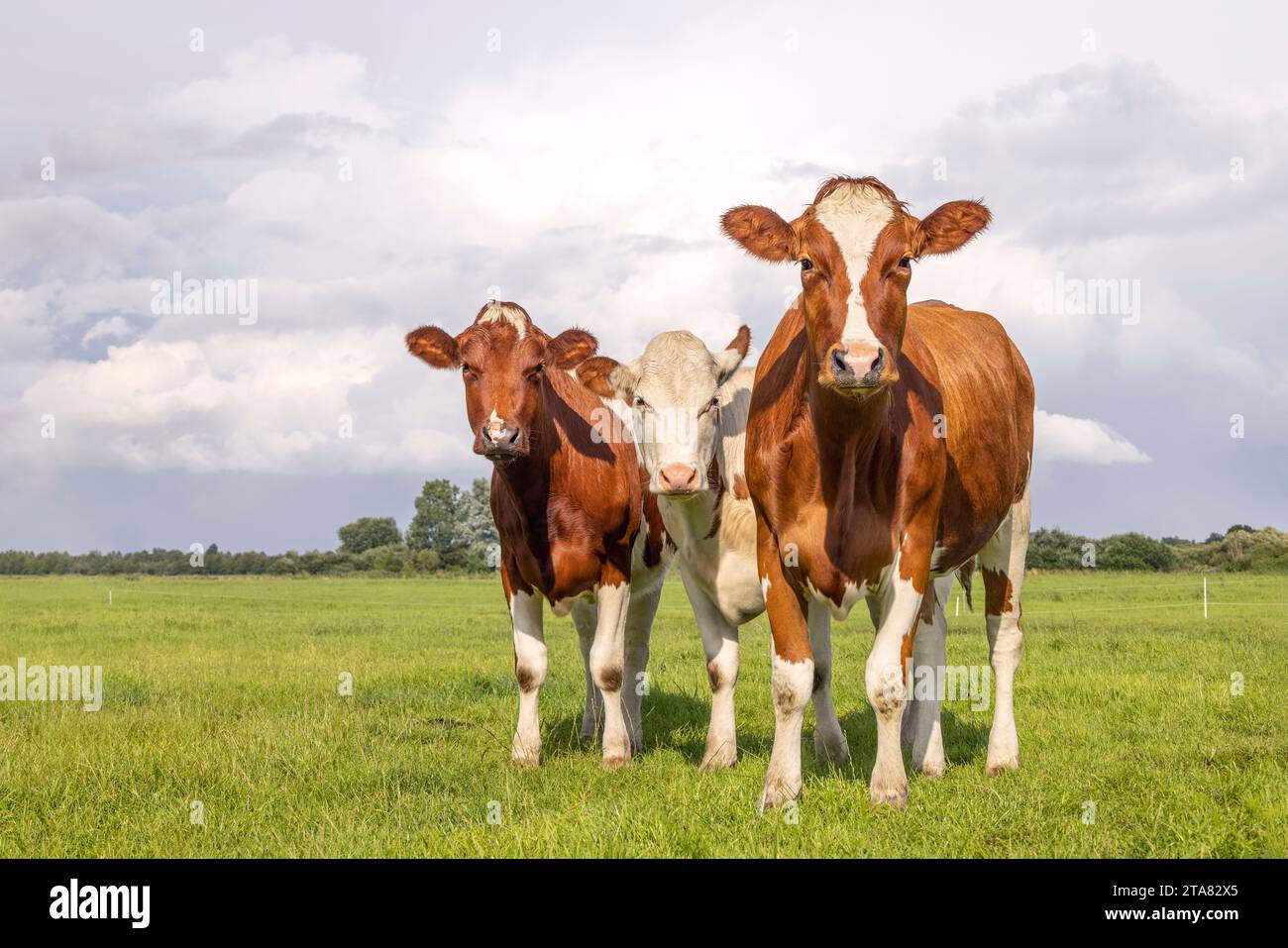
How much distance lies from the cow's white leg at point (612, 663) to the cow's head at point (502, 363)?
1.38m

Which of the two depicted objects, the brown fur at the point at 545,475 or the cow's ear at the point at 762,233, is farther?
the brown fur at the point at 545,475

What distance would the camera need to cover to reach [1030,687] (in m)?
11.6

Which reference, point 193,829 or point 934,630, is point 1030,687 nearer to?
point 934,630

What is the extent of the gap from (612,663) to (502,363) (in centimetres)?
241

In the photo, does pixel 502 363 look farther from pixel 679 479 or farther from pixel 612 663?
pixel 612 663

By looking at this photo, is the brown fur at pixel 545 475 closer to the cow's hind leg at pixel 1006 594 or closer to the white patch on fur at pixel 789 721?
the white patch on fur at pixel 789 721

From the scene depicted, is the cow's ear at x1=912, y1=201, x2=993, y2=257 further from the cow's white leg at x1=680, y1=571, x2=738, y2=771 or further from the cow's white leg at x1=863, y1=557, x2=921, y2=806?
the cow's white leg at x1=680, y1=571, x2=738, y2=771

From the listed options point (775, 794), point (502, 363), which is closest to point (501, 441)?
point (502, 363)

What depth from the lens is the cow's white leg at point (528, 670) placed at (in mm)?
8086

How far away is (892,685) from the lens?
6.24 metres

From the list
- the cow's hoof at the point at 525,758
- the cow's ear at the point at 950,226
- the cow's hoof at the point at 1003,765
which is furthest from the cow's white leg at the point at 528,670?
the cow's ear at the point at 950,226

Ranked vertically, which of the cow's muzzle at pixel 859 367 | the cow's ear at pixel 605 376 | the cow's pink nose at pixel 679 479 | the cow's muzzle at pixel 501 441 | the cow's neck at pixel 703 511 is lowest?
the cow's neck at pixel 703 511

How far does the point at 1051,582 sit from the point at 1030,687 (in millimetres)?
32055
